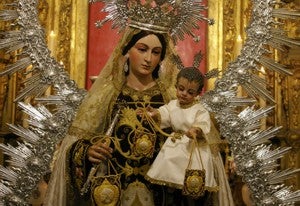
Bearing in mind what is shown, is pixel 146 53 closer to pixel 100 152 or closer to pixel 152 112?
pixel 152 112

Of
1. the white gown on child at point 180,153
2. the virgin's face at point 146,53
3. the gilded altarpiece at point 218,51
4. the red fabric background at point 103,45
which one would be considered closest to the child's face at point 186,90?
the white gown on child at point 180,153

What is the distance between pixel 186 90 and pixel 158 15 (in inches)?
14.0

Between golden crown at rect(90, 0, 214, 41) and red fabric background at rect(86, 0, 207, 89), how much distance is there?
94 cm

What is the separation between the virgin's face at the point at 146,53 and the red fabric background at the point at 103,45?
109cm

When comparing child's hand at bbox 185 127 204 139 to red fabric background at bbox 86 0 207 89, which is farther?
red fabric background at bbox 86 0 207 89

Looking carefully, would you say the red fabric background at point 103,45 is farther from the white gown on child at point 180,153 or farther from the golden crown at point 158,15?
the white gown on child at point 180,153

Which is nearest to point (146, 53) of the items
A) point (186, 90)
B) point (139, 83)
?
point (139, 83)

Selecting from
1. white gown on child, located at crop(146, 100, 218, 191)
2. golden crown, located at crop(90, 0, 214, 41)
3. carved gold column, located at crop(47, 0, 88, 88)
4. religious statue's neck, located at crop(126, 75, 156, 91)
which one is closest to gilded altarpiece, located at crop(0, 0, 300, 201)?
carved gold column, located at crop(47, 0, 88, 88)

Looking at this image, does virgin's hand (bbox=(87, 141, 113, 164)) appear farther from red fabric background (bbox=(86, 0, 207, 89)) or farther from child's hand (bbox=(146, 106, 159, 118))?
red fabric background (bbox=(86, 0, 207, 89))

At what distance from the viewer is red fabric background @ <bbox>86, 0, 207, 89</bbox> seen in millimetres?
3268

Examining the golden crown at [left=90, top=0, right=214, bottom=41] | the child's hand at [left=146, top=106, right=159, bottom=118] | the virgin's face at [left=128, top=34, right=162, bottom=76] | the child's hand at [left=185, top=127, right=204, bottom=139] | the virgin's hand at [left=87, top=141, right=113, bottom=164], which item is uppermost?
the golden crown at [left=90, top=0, right=214, bottom=41]

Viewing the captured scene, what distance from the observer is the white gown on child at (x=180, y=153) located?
1.98 meters

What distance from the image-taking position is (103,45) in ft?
10.8

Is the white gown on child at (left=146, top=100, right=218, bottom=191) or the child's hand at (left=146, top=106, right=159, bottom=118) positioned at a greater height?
the child's hand at (left=146, top=106, right=159, bottom=118)
